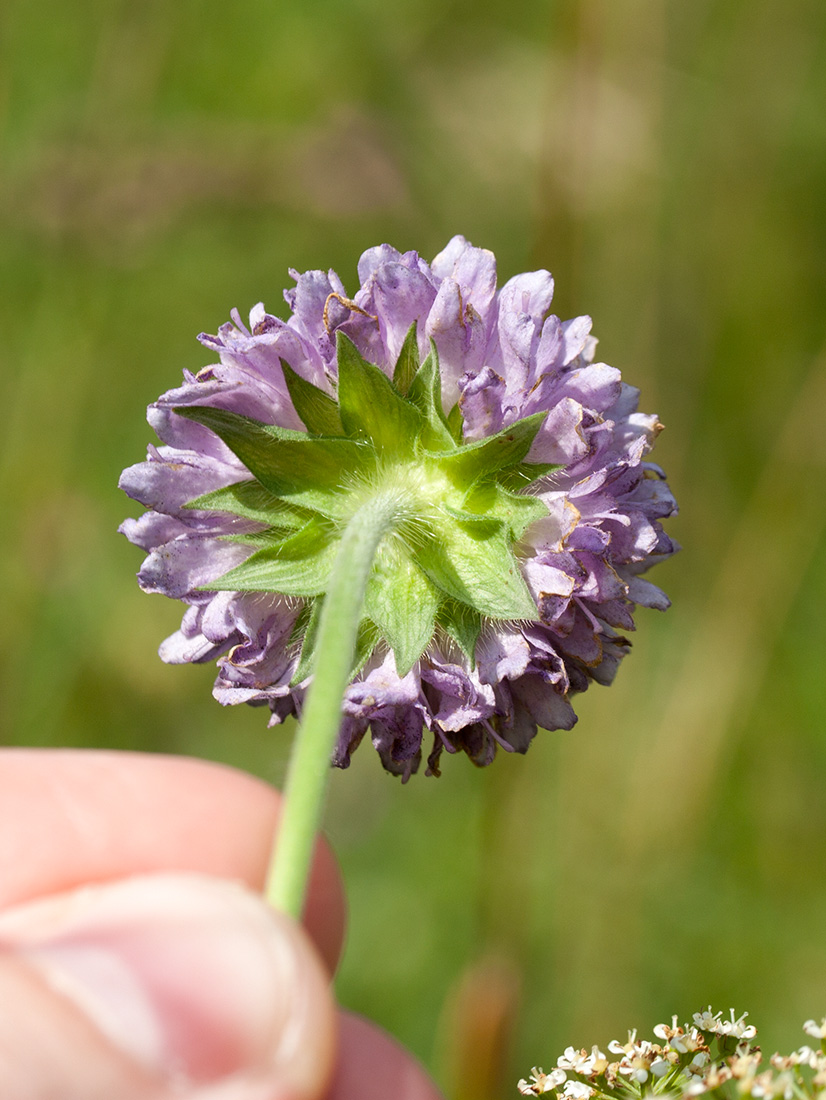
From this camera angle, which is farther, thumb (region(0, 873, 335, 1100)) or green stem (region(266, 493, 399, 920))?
thumb (region(0, 873, 335, 1100))

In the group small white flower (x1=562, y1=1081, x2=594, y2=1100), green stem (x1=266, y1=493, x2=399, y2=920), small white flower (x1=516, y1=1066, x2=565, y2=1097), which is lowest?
A: small white flower (x1=516, y1=1066, x2=565, y2=1097)

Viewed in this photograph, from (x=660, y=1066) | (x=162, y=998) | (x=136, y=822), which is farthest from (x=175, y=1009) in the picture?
(x=136, y=822)

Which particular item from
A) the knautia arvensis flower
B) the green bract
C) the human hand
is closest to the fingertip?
the human hand

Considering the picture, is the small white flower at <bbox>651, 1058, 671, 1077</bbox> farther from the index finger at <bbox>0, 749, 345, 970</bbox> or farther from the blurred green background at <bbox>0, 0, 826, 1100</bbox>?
the blurred green background at <bbox>0, 0, 826, 1100</bbox>

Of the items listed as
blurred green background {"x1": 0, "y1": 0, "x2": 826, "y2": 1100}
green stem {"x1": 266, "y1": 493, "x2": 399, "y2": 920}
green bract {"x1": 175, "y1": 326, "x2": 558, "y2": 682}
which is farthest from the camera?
blurred green background {"x1": 0, "y1": 0, "x2": 826, "y2": 1100}

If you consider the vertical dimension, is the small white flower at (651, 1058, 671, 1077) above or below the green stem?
below

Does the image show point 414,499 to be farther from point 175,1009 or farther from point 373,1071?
point 373,1071
